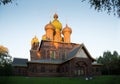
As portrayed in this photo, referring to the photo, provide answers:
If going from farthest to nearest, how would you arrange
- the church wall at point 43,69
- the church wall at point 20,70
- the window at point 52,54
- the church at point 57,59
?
the window at point 52,54, the church wall at point 20,70, the church wall at point 43,69, the church at point 57,59

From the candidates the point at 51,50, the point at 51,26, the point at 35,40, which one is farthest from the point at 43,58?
the point at 35,40

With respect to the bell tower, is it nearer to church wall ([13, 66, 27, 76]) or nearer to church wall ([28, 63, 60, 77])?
church wall ([28, 63, 60, 77])

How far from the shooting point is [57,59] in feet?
139

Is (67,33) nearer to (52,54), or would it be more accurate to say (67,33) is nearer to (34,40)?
(52,54)

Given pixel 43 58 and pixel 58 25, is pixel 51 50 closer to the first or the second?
pixel 43 58

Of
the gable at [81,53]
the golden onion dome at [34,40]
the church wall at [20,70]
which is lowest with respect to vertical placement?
the church wall at [20,70]

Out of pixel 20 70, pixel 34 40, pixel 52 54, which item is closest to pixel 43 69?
pixel 52 54

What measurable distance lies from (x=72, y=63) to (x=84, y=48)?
14.0 feet

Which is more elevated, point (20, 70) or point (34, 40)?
point (34, 40)

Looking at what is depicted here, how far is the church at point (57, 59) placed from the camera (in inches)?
1375

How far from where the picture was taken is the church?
1375 inches

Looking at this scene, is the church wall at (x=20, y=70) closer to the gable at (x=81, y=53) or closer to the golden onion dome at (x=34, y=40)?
the golden onion dome at (x=34, y=40)

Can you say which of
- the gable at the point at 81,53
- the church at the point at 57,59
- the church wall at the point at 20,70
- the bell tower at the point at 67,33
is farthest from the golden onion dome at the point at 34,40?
the gable at the point at 81,53

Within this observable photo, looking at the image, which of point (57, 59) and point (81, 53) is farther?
point (57, 59)
